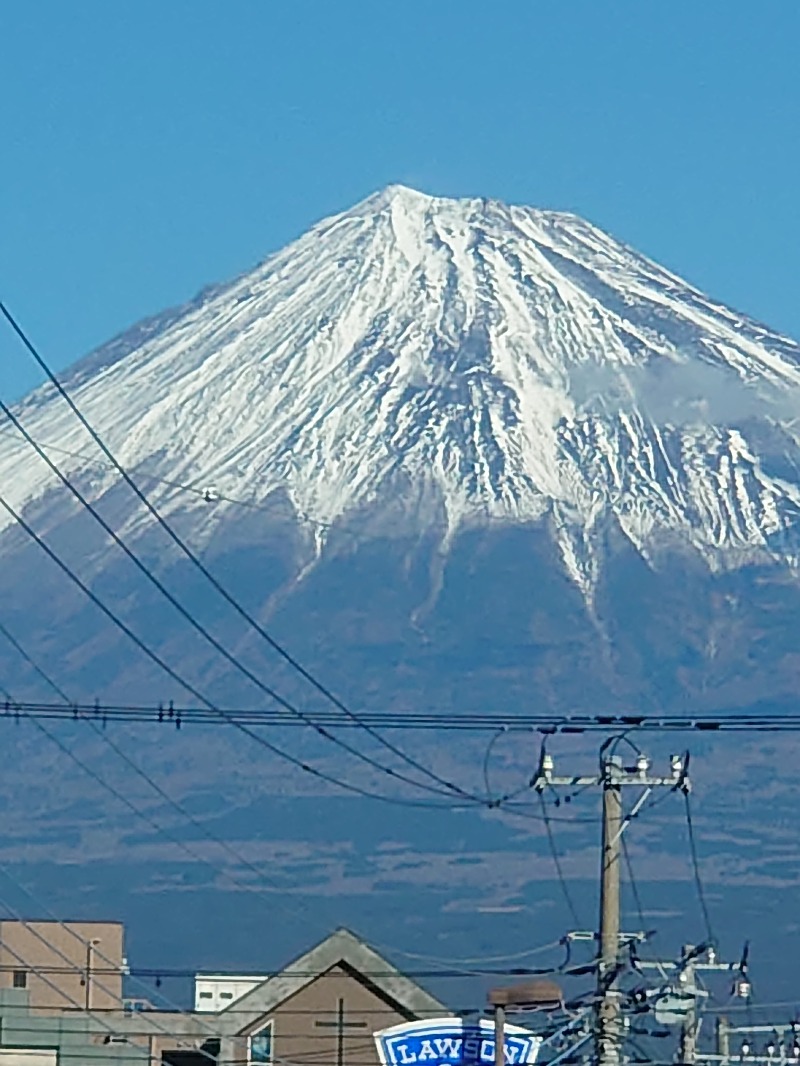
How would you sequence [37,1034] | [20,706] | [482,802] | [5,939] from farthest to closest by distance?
[5,939]
[37,1034]
[482,802]
[20,706]

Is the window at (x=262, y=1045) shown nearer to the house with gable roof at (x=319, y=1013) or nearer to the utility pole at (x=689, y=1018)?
the house with gable roof at (x=319, y=1013)

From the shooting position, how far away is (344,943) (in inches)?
2271

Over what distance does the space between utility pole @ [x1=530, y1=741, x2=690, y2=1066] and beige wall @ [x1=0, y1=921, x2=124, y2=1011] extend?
2592 cm

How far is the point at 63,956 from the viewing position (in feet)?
231

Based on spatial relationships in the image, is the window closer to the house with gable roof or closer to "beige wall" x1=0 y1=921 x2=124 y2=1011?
the house with gable roof

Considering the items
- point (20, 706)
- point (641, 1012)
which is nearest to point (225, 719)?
point (20, 706)

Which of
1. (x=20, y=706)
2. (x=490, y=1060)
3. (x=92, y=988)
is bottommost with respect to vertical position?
(x=490, y=1060)

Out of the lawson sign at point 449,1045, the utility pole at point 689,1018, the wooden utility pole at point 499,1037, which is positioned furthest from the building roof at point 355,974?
the wooden utility pole at point 499,1037

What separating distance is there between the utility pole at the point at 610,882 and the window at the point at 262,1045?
42.3 feet

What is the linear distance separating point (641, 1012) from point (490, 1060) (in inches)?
128

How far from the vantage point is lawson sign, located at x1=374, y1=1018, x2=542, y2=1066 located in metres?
46.2

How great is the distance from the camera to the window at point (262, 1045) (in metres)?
58.1

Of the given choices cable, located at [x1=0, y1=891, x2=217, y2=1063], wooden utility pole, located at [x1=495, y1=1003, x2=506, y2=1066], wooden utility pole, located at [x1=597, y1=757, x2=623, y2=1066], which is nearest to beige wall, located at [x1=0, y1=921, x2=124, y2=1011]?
cable, located at [x1=0, y1=891, x2=217, y2=1063]

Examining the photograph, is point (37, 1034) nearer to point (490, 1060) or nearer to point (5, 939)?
point (490, 1060)
